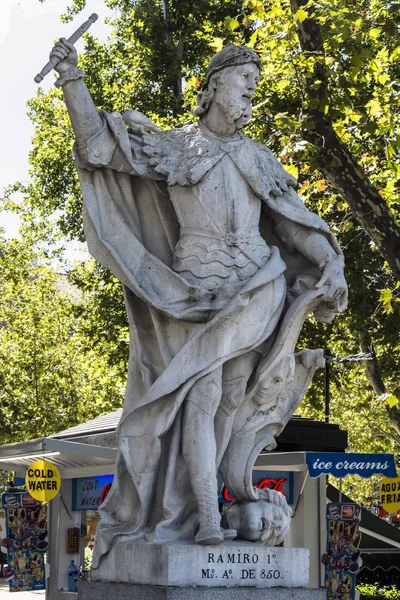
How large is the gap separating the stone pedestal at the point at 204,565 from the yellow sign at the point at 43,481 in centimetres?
1051

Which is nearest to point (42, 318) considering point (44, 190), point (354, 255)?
point (44, 190)

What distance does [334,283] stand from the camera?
681cm

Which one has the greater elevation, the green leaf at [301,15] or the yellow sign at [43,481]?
the green leaf at [301,15]

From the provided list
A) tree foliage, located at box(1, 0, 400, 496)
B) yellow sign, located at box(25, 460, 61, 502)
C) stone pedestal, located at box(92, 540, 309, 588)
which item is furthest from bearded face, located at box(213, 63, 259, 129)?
yellow sign, located at box(25, 460, 61, 502)

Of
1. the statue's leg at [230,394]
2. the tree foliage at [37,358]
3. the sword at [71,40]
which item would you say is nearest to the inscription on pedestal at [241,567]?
the statue's leg at [230,394]

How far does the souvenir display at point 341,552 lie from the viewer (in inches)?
600

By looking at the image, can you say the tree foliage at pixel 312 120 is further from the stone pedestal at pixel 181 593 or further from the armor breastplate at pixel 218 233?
the stone pedestal at pixel 181 593

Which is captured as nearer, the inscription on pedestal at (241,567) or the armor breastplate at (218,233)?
the inscription on pedestal at (241,567)

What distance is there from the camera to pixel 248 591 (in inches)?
240

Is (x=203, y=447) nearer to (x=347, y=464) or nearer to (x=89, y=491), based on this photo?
(x=347, y=464)

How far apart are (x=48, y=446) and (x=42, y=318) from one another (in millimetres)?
17579

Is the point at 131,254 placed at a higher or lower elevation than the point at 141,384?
higher

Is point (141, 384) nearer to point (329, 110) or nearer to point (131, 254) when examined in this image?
point (131, 254)

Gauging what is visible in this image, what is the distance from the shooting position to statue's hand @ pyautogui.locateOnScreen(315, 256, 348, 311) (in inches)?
268
